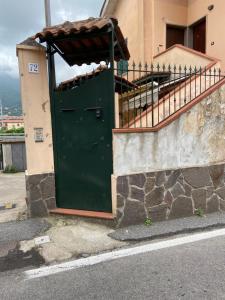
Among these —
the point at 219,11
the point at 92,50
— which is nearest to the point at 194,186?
the point at 92,50

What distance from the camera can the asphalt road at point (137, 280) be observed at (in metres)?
2.84

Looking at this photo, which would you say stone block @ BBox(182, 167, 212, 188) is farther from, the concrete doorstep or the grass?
the grass

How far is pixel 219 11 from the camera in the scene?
887 cm

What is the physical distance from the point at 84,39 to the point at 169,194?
327 centimetres

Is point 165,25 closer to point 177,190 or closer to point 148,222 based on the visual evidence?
point 177,190

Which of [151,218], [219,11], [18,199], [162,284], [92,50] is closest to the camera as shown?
[162,284]

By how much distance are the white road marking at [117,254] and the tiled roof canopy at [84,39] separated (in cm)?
339

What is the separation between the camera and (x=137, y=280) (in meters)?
3.08

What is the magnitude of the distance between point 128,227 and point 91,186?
0.99 meters

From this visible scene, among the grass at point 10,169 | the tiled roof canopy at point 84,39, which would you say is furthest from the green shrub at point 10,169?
the tiled roof canopy at point 84,39

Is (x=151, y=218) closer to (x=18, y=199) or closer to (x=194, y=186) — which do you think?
(x=194, y=186)

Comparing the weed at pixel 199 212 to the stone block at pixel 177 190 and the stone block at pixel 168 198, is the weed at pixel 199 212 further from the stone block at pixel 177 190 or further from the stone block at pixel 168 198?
the stone block at pixel 168 198

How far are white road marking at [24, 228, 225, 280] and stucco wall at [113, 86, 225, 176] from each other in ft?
4.15

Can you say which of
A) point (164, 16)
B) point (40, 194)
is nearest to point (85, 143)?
point (40, 194)
